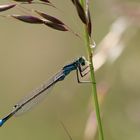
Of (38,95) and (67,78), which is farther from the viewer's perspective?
(67,78)

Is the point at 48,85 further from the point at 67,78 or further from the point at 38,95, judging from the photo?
the point at 67,78

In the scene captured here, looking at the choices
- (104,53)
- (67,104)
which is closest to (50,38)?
(67,104)

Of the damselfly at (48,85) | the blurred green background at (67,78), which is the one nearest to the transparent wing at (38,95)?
the damselfly at (48,85)

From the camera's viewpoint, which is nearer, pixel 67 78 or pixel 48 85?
pixel 48 85

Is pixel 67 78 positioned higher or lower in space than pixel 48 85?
lower

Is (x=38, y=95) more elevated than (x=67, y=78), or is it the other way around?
(x=38, y=95)

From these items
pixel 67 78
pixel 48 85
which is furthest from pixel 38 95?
pixel 67 78

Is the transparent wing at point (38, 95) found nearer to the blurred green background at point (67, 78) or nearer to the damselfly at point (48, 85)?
the damselfly at point (48, 85)

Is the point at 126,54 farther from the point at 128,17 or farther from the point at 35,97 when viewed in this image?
the point at 35,97

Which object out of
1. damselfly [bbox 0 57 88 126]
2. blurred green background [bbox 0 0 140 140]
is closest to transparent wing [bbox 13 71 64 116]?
damselfly [bbox 0 57 88 126]

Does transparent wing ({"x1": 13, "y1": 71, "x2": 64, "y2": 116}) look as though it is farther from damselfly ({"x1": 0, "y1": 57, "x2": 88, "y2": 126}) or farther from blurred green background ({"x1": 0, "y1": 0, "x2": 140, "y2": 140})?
blurred green background ({"x1": 0, "y1": 0, "x2": 140, "y2": 140})
